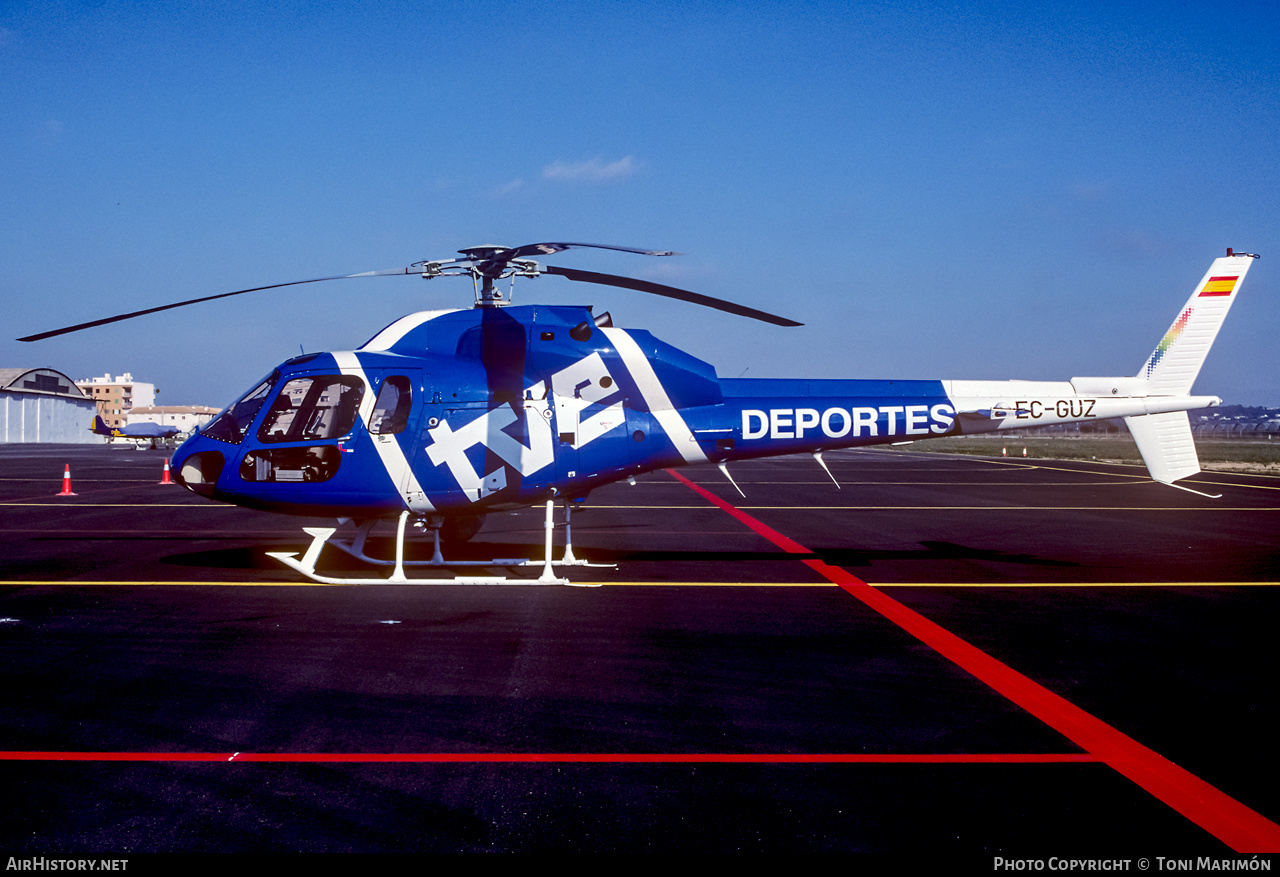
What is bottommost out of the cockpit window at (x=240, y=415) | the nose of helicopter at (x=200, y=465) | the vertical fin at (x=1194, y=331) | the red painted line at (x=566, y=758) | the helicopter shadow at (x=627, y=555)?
the helicopter shadow at (x=627, y=555)

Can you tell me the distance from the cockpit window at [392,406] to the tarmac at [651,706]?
1.85m

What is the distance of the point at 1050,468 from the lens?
3622 cm

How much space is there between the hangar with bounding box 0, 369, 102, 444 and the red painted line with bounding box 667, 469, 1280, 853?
317 ft

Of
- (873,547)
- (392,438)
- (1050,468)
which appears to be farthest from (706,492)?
(1050,468)

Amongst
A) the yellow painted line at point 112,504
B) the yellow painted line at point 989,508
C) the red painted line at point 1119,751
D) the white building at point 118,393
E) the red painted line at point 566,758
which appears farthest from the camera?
the white building at point 118,393

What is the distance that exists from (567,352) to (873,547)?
622 cm

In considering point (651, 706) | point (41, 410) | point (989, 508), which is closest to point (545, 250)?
point (651, 706)

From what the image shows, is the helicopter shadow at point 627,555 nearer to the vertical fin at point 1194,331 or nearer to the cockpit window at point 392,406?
the cockpit window at point 392,406

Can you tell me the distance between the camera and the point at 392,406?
1021 cm

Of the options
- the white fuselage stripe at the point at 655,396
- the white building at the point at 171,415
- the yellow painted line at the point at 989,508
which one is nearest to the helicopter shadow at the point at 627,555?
the white fuselage stripe at the point at 655,396

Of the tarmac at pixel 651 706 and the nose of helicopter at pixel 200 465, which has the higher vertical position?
the nose of helicopter at pixel 200 465

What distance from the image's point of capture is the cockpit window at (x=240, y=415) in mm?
10039

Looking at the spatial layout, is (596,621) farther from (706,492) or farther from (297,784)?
(706,492)

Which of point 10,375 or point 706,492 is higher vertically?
point 10,375
